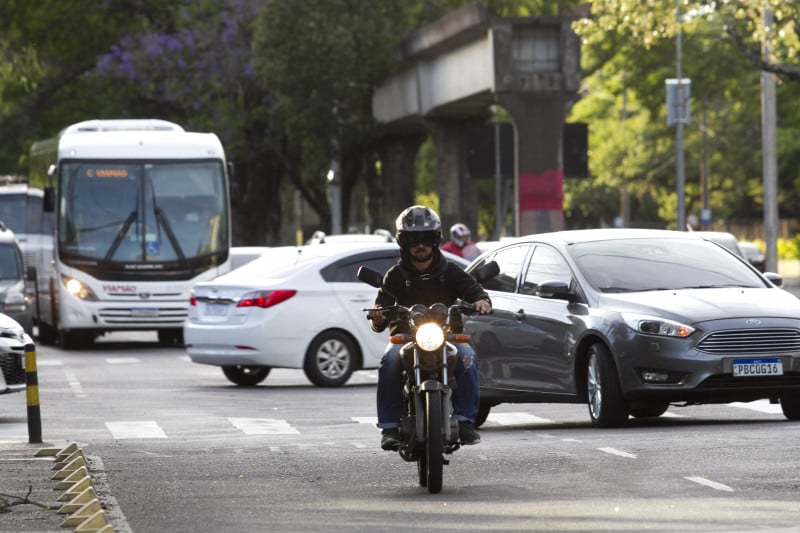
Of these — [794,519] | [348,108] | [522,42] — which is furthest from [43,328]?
[794,519]

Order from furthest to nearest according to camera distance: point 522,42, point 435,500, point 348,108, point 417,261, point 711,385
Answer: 1. point 348,108
2. point 522,42
3. point 711,385
4. point 417,261
5. point 435,500

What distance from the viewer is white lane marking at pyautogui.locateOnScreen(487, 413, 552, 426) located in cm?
1678

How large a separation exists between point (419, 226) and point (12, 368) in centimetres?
749

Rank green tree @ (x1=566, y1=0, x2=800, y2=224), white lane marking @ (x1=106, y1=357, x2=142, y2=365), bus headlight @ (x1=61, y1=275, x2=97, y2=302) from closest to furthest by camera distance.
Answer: white lane marking @ (x1=106, y1=357, x2=142, y2=365)
bus headlight @ (x1=61, y1=275, x2=97, y2=302)
green tree @ (x1=566, y1=0, x2=800, y2=224)

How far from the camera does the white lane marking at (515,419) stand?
16781 mm

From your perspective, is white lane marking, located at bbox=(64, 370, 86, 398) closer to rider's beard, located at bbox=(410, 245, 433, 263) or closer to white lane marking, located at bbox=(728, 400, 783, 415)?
white lane marking, located at bbox=(728, 400, 783, 415)

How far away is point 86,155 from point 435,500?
2226 cm

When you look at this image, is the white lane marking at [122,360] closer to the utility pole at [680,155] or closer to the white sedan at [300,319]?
the white sedan at [300,319]

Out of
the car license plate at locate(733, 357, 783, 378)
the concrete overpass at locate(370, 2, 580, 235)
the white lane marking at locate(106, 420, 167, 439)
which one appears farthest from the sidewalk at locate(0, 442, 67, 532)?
the concrete overpass at locate(370, 2, 580, 235)

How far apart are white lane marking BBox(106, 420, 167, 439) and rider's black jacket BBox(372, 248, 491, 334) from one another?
184 inches

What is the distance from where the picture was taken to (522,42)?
1543 inches

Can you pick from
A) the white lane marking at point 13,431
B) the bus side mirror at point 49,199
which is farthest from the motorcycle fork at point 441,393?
the bus side mirror at point 49,199

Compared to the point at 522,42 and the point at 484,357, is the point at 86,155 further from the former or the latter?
the point at 484,357

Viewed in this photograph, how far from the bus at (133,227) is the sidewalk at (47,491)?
54.6ft
